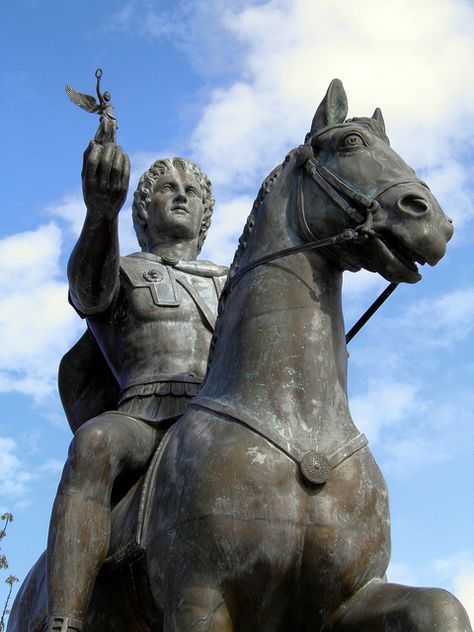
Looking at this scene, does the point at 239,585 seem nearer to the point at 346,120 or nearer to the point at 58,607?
the point at 58,607

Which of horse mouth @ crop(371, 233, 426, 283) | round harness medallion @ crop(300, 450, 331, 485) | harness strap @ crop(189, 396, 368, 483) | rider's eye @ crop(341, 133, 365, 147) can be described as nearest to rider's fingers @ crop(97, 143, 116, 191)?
rider's eye @ crop(341, 133, 365, 147)

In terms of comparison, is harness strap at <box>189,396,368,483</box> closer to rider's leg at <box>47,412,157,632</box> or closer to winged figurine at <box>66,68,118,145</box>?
rider's leg at <box>47,412,157,632</box>

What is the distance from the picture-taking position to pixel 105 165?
683 centimetres

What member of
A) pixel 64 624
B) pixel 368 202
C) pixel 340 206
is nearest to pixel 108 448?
pixel 64 624

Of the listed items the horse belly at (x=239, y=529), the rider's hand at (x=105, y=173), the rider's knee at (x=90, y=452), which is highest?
the rider's hand at (x=105, y=173)

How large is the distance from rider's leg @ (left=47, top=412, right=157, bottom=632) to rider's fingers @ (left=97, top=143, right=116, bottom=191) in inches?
53.1

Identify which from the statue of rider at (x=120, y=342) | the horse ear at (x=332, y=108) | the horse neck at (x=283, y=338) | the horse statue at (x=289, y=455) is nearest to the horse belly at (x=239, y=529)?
the horse statue at (x=289, y=455)

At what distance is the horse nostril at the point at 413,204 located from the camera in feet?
20.1

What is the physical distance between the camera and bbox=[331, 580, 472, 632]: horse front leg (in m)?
5.41

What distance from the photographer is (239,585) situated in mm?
5711

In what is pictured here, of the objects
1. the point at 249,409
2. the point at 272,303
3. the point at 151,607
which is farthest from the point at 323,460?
the point at 151,607

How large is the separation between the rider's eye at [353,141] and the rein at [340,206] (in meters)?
0.18

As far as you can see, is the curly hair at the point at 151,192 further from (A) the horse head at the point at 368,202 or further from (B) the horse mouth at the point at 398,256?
(B) the horse mouth at the point at 398,256

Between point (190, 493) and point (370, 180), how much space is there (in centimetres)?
189
